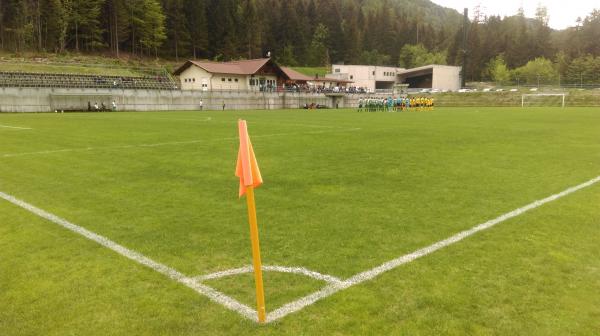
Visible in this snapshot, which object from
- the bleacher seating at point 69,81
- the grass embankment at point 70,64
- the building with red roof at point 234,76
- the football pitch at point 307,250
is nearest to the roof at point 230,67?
the building with red roof at point 234,76

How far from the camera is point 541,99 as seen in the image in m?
62.4

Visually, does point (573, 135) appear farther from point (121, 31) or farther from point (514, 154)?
point (121, 31)

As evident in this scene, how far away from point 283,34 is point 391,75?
99.1 feet

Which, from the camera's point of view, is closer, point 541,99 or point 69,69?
point 69,69

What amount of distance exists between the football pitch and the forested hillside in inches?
2939

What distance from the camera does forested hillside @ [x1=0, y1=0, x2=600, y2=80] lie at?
71.6 metres

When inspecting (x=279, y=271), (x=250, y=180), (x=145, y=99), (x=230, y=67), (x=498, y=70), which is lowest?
(x=279, y=271)

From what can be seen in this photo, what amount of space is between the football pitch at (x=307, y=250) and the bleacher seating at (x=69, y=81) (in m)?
35.5

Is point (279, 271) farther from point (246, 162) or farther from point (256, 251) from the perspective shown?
point (246, 162)

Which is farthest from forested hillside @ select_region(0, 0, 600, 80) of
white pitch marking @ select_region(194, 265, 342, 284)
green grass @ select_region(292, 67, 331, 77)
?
white pitch marking @ select_region(194, 265, 342, 284)

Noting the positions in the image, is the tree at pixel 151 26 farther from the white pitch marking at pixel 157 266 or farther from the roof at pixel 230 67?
the white pitch marking at pixel 157 266

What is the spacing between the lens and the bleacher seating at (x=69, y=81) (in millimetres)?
39312

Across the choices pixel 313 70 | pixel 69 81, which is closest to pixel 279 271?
pixel 69 81

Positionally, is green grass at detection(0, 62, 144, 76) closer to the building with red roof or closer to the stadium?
the building with red roof
